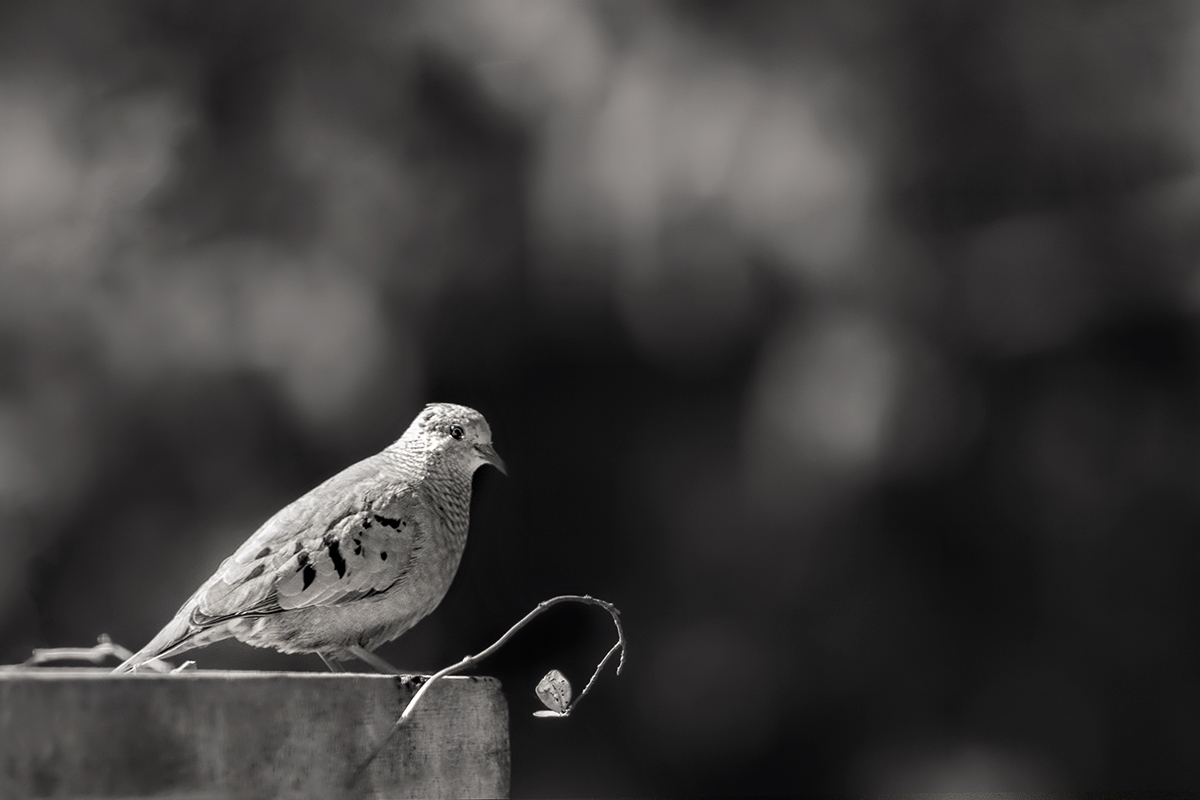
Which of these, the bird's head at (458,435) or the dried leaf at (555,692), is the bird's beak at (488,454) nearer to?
the bird's head at (458,435)

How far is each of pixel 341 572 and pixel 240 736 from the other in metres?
0.23

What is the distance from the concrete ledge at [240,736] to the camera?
0.47 metres

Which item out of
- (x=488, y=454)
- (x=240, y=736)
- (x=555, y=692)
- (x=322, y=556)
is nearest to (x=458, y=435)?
(x=488, y=454)

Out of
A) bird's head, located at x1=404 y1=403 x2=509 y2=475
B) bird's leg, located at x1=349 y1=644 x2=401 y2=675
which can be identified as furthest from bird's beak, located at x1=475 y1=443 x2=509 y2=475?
bird's leg, located at x1=349 y1=644 x2=401 y2=675

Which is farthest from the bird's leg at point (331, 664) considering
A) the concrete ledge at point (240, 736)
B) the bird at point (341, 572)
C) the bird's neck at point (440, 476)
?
the concrete ledge at point (240, 736)

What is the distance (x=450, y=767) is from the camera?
59 cm

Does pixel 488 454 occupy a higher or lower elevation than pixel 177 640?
higher

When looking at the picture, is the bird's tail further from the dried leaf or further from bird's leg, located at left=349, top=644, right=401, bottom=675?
the dried leaf

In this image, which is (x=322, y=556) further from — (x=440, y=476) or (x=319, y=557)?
(x=440, y=476)

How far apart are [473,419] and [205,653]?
747 mm

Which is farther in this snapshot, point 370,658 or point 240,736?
point 370,658

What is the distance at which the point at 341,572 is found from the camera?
2.43 ft

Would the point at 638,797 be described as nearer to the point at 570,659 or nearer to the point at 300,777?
the point at 570,659

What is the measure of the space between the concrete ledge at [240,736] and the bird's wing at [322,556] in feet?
0.53
